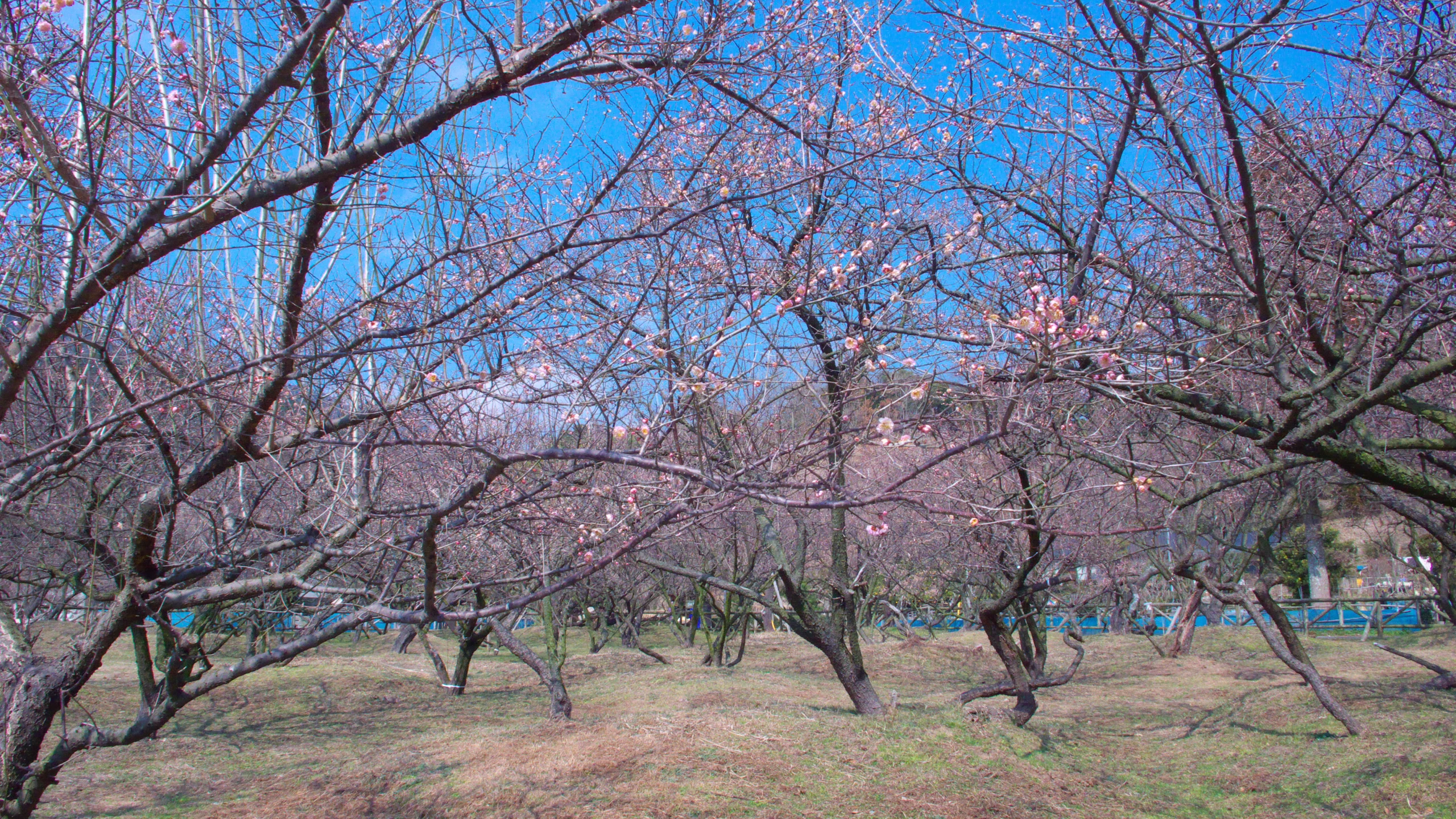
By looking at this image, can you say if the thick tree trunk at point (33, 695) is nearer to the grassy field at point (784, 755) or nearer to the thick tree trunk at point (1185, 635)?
the grassy field at point (784, 755)

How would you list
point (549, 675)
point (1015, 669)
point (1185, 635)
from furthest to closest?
point (1185, 635) → point (549, 675) → point (1015, 669)

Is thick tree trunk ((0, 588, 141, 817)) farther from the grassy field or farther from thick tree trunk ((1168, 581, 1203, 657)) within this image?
thick tree trunk ((1168, 581, 1203, 657))

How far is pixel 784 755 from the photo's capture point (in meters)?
6.46

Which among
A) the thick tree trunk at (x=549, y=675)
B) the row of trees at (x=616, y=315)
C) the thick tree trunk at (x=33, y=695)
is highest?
the row of trees at (x=616, y=315)

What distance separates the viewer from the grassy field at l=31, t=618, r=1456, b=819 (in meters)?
5.64

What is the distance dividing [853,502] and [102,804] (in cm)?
692

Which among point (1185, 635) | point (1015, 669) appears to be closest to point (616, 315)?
point (1015, 669)

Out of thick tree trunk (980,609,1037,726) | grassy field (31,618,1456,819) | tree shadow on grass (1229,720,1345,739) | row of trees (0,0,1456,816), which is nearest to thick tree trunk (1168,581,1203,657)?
grassy field (31,618,1456,819)

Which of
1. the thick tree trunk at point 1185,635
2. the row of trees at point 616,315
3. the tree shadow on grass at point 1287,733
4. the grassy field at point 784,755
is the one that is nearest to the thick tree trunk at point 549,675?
the grassy field at point 784,755

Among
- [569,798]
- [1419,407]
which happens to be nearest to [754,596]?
[569,798]

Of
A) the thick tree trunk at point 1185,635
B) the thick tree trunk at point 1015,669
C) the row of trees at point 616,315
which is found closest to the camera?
the row of trees at point 616,315

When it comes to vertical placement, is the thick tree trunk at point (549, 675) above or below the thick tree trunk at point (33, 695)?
below

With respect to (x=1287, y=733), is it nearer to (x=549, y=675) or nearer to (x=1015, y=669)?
(x=1015, y=669)

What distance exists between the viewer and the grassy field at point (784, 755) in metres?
5.64
